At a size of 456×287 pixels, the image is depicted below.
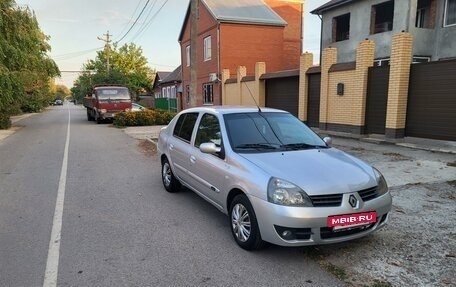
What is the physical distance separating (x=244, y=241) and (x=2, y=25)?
1868cm

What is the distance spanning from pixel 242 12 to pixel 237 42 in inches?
111

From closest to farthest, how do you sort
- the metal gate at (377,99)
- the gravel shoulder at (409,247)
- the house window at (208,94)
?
1. the gravel shoulder at (409,247)
2. the metal gate at (377,99)
3. the house window at (208,94)

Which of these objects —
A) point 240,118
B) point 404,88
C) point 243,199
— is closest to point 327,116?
point 404,88

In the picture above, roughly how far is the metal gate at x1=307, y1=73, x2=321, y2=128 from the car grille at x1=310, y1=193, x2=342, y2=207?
12226 mm

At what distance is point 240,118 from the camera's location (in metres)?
5.16

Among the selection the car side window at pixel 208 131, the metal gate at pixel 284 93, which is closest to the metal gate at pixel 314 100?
the metal gate at pixel 284 93

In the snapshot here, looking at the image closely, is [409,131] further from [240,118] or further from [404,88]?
A: [240,118]

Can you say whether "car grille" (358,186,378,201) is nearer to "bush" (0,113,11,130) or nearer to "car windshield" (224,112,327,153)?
"car windshield" (224,112,327,153)

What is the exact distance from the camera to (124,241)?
4504 mm

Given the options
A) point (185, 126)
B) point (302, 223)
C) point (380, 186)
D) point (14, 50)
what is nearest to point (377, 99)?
point (185, 126)

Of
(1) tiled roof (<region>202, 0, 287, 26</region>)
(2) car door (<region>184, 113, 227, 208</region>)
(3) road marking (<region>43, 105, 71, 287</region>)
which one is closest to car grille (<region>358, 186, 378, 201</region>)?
(2) car door (<region>184, 113, 227, 208</region>)

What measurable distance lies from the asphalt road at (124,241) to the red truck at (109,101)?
52.4 feet

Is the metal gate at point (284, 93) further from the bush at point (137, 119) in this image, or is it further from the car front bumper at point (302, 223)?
the car front bumper at point (302, 223)

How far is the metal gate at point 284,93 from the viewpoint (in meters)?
17.2
